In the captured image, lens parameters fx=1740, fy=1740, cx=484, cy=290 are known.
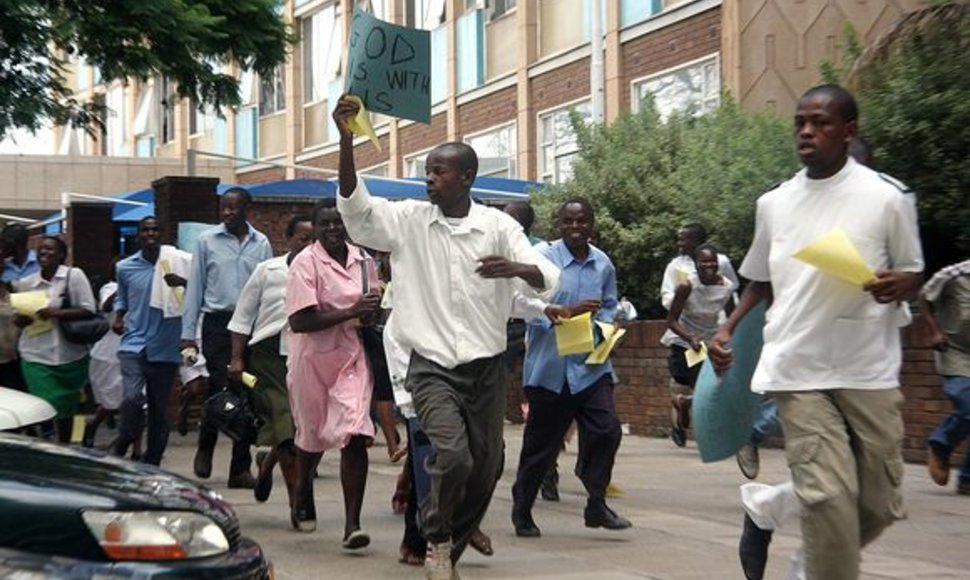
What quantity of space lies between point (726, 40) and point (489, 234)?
1461 cm

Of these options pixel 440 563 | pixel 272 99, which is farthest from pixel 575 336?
pixel 272 99

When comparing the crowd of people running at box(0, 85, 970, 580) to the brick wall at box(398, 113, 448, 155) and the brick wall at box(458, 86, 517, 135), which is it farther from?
the brick wall at box(398, 113, 448, 155)

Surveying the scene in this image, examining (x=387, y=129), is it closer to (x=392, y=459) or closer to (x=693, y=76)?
(x=693, y=76)

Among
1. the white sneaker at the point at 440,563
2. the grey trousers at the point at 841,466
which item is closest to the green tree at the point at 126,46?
the white sneaker at the point at 440,563

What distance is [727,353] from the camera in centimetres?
669

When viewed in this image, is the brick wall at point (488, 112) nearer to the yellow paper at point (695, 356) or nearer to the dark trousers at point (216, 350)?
the yellow paper at point (695, 356)

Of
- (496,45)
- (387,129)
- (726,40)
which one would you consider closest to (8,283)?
(726,40)

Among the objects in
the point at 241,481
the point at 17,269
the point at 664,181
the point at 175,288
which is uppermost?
the point at 664,181

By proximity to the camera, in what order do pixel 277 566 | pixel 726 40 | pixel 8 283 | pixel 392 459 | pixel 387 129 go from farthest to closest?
pixel 387 129, pixel 726 40, pixel 392 459, pixel 8 283, pixel 277 566

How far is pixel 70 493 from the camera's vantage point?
187 inches

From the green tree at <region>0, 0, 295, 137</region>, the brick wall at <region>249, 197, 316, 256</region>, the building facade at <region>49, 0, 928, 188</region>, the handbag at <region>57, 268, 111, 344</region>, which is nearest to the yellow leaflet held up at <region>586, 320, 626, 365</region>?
the handbag at <region>57, 268, 111, 344</region>

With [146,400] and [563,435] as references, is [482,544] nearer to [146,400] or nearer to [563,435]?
[563,435]

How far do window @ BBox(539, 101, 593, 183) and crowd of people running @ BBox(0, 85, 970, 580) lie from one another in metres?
11.5

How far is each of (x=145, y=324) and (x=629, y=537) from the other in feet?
14.4
